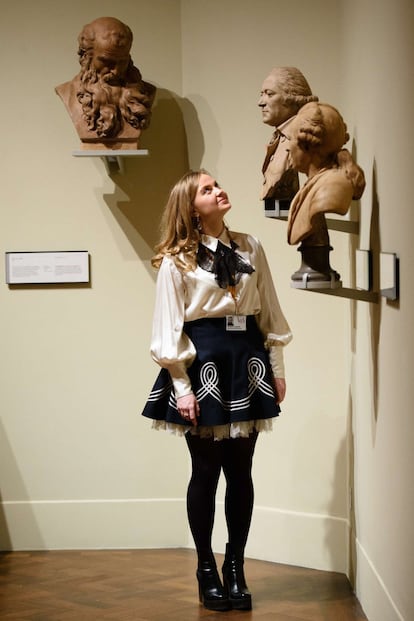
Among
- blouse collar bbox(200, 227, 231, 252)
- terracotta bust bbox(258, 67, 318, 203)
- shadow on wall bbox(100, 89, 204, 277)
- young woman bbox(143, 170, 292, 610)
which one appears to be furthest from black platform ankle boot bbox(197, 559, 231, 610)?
shadow on wall bbox(100, 89, 204, 277)

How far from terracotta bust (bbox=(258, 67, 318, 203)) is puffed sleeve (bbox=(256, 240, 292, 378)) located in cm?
30

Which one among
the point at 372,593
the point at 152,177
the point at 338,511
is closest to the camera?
the point at 372,593

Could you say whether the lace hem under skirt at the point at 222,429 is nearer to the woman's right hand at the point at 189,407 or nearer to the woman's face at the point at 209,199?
the woman's right hand at the point at 189,407

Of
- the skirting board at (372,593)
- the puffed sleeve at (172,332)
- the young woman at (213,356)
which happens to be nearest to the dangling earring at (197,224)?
the young woman at (213,356)

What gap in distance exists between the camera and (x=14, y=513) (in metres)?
4.74

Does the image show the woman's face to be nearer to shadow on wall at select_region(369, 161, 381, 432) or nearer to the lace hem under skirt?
shadow on wall at select_region(369, 161, 381, 432)

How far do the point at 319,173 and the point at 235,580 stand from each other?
1614 mm

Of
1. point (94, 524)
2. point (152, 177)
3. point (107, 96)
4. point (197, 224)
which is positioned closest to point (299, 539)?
point (94, 524)

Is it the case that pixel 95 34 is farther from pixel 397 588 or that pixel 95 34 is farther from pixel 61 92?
pixel 397 588

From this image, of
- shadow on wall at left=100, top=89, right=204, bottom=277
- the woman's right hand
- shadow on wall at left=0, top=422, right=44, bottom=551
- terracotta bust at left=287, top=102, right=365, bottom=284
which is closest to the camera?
terracotta bust at left=287, top=102, right=365, bottom=284

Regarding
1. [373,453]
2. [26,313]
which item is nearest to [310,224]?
[373,453]

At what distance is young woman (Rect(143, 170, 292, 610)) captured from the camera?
356 cm

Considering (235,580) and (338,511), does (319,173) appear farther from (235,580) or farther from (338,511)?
(338,511)

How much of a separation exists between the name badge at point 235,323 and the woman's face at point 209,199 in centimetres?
39
